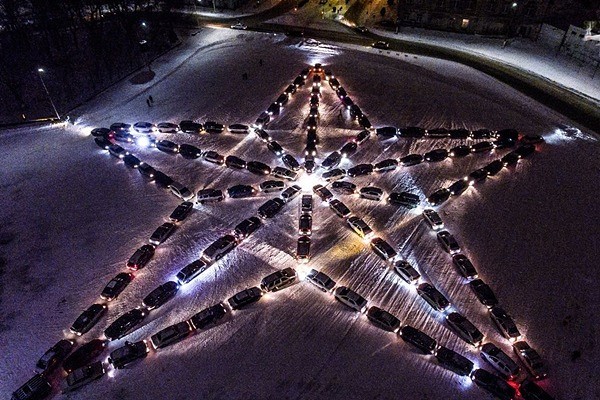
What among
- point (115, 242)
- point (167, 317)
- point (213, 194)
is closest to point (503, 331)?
point (167, 317)

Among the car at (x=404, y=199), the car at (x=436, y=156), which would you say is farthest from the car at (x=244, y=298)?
the car at (x=436, y=156)

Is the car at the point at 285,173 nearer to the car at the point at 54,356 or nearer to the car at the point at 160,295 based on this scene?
the car at the point at 160,295

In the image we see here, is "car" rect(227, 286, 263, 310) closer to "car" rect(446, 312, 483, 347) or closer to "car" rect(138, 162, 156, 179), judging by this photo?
"car" rect(446, 312, 483, 347)

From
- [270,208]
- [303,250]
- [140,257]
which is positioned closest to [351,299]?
[303,250]

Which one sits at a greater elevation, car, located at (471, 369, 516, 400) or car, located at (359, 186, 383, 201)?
car, located at (359, 186, 383, 201)

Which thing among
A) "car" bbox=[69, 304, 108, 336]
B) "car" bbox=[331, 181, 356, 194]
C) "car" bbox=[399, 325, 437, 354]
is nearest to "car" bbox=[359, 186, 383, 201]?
"car" bbox=[331, 181, 356, 194]
